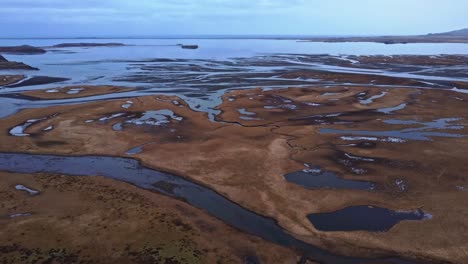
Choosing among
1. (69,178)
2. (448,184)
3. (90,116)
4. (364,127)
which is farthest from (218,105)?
(448,184)

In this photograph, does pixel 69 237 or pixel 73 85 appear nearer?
pixel 69 237

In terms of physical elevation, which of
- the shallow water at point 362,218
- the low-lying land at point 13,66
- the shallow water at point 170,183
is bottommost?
the shallow water at point 170,183

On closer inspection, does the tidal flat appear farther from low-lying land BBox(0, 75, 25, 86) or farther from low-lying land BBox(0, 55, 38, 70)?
low-lying land BBox(0, 55, 38, 70)

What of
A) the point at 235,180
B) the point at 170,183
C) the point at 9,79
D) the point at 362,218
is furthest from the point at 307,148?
the point at 9,79

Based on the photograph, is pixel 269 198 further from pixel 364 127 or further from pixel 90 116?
pixel 90 116

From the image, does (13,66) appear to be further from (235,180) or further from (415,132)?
(415,132)

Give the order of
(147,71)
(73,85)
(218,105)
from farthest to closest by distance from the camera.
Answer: (147,71) < (73,85) < (218,105)

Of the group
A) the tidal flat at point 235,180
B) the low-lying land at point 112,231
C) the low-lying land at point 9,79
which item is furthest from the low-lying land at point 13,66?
the low-lying land at point 112,231

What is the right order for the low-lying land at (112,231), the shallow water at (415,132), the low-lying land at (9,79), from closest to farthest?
the low-lying land at (112,231) → the shallow water at (415,132) → the low-lying land at (9,79)

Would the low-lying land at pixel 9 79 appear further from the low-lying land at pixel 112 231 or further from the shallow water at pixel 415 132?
the shallow water at pixel 415 132
